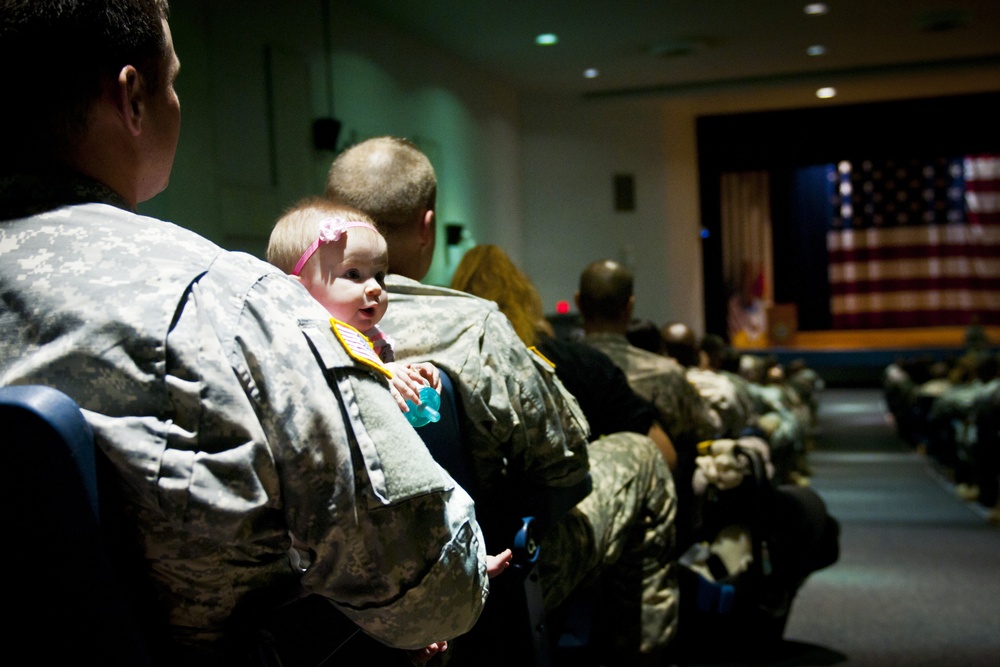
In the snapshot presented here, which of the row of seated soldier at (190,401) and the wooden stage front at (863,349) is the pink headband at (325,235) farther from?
the wooden stage front at (863,349)

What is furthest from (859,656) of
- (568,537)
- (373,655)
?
(373,655)

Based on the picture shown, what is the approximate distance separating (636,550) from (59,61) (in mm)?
1732

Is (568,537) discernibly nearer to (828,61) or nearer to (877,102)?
(828,61)

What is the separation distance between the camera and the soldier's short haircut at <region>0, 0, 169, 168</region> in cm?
83

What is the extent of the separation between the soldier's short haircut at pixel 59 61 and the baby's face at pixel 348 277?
474 millimetres

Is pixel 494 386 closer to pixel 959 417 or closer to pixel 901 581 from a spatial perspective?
pixel 901 581

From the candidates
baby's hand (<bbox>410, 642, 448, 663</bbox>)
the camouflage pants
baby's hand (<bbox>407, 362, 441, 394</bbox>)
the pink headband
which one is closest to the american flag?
the camouflage pants

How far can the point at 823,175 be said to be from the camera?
51.8ft

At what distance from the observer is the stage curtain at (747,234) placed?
1563 cm

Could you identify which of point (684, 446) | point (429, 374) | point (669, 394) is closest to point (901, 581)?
point (684, 446)

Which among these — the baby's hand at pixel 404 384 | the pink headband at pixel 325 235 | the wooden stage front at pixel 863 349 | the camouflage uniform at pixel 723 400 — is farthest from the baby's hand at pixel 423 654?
the wooden stage front at pixel 863 349

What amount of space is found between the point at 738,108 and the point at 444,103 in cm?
519

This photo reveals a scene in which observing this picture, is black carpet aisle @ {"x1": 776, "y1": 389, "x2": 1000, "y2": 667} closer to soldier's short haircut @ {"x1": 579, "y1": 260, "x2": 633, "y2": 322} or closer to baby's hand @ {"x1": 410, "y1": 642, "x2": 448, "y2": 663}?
soldier's short haircut @ {"x1": 579, "y1": 260, "x2": 633, "y2": 322}

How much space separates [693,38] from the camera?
834 cm
